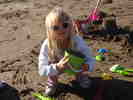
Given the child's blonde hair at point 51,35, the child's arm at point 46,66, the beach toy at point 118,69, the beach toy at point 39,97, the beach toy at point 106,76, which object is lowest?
the beach toy at point 39,97

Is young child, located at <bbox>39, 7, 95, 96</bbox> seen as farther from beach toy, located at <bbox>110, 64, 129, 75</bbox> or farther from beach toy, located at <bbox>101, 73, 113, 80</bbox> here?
beach toy, located at <bbox>110, 64, 129, 75</bbox>

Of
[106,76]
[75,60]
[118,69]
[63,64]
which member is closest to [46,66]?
[63,64]

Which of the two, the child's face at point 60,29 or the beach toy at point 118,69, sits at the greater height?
the child's face at point 60,29

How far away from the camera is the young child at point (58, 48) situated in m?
3.07

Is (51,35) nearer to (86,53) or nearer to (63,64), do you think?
(63,64)

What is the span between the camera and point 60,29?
3051 mm

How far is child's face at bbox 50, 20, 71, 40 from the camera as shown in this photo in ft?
10.00

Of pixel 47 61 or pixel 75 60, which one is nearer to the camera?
pixel 75 60

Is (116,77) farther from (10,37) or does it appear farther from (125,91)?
(10,37)

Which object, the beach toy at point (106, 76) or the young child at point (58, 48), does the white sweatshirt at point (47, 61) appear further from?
the beach toy at point (106, 76)

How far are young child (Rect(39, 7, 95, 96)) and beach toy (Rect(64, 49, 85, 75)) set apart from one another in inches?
1.6

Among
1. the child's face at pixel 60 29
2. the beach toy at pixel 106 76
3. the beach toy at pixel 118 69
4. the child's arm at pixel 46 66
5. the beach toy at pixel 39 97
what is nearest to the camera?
the child's face at pixel 60 29

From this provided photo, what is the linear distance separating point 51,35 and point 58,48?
0.20 m

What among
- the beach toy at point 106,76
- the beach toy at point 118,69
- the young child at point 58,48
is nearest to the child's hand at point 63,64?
the young child at point 58,48
